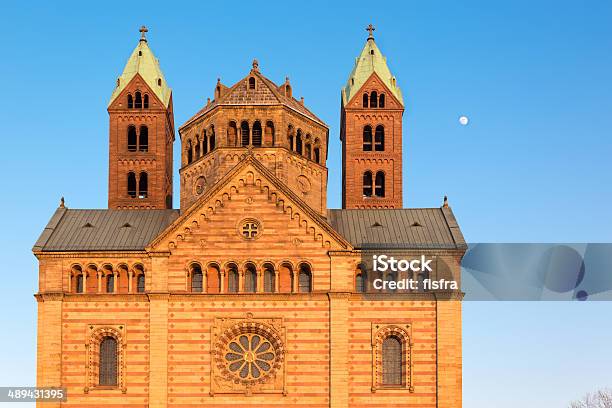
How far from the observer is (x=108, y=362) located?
6406 cm

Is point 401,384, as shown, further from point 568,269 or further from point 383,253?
point 568,269

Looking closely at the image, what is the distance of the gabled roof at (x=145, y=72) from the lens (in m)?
84.1

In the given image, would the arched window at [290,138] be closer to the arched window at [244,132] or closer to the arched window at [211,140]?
the arched window at [244,132]

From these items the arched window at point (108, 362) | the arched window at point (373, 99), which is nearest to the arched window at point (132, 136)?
the arched window at point (373, 99)

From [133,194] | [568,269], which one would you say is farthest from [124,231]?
[568,269]

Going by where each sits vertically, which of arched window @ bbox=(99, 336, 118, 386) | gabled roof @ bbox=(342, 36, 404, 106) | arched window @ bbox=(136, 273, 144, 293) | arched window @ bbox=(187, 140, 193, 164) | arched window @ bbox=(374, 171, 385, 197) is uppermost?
gabled roof @ bbox=(342, 36, 404, 106)

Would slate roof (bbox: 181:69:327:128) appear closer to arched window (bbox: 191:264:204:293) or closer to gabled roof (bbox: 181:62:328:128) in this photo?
gabled roof (bbox: 181:62:328:128)

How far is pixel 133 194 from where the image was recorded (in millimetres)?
82188

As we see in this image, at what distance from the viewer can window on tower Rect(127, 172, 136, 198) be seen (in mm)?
82188

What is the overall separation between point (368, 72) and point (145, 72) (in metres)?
17.2

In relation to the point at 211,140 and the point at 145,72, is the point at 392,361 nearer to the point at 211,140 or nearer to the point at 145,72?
the point at 211,140

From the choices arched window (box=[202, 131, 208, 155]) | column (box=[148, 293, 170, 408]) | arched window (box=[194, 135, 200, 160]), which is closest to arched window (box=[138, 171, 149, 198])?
arched window (box=[194, 135, 200, 160])

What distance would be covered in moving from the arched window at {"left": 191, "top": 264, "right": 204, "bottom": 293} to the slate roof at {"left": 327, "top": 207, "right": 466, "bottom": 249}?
8927 mm

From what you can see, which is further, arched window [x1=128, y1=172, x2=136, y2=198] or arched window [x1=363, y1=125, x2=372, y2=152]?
arched window [x1=128, y1=172, x2=136, y2=198]
